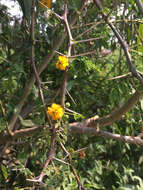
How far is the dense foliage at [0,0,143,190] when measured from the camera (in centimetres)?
89

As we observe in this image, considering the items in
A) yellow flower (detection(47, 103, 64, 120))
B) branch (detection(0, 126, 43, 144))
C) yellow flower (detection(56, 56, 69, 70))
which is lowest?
branch (detection(0, 126, 43, 144))

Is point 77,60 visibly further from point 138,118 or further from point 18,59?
point 138,118

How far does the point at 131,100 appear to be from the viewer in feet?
2.81

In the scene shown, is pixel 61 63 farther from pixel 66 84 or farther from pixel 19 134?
pixel 19 134

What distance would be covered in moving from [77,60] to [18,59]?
0.37 m

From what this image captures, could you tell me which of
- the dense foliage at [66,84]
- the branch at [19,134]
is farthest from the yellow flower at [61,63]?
the branch at [19,134]

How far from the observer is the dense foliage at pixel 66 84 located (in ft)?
2.91

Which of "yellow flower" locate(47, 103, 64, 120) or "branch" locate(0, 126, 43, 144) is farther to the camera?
"branch" locate(0, 126, 43, 144)

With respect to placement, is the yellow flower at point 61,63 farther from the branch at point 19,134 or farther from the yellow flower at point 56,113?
the branch at point 19,134

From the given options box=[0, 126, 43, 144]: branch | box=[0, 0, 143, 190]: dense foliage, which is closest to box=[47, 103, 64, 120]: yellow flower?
box=[0, 0, 143, 190]: dense foliage

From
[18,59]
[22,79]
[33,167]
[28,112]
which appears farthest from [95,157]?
[18,59]

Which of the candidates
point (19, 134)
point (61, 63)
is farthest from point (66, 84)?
point (19, 134)

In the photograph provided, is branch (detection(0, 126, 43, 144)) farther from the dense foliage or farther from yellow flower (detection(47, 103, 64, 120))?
yellow flower (detection(47, 103, 64, 120))

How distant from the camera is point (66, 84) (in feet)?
2.78
